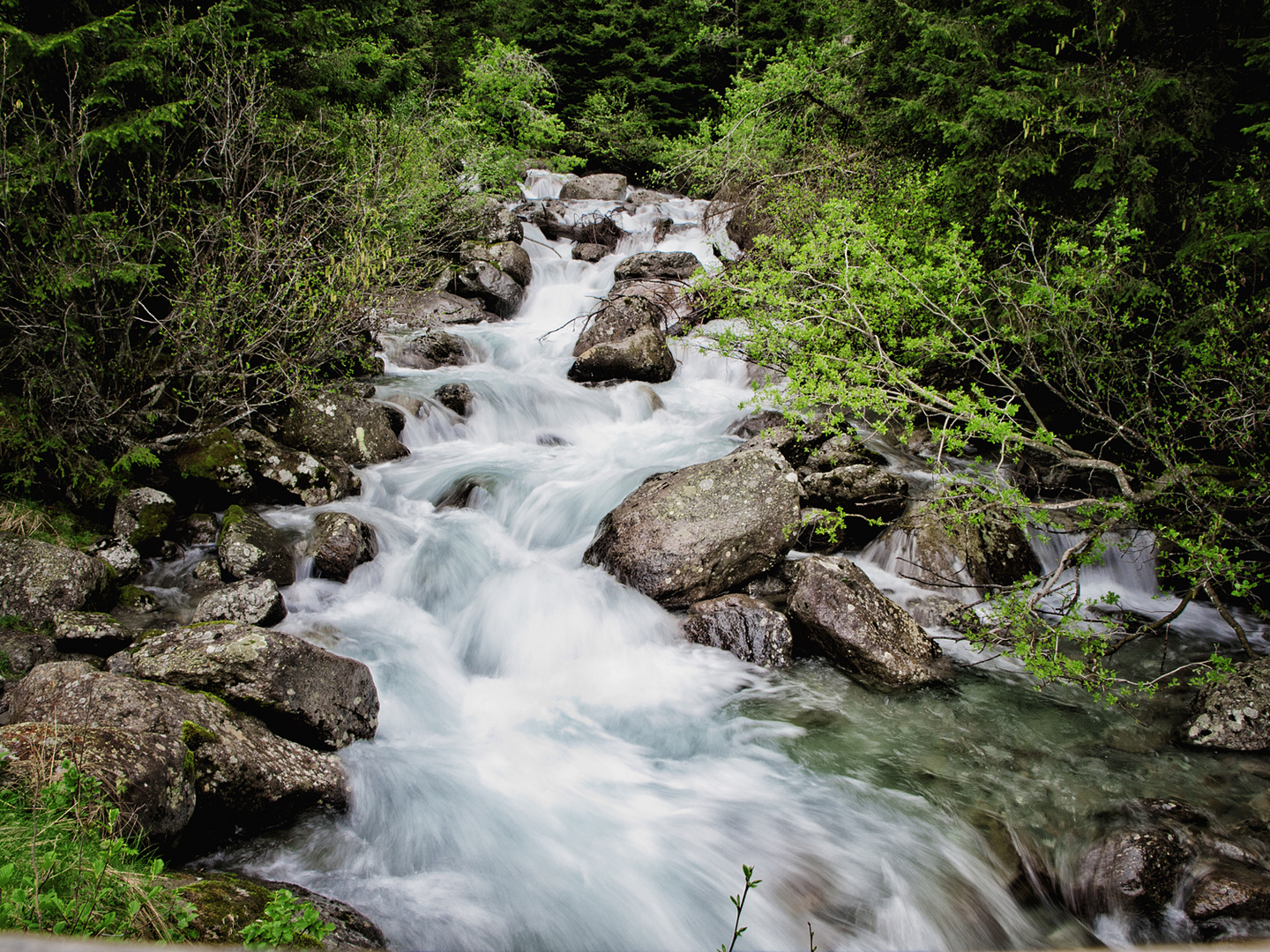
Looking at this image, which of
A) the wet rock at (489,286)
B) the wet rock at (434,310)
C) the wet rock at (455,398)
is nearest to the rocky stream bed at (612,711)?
the wet rock at (455,398)

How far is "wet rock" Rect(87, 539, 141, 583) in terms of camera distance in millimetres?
6586

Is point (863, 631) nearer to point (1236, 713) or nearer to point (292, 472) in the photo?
point (1236, 713)

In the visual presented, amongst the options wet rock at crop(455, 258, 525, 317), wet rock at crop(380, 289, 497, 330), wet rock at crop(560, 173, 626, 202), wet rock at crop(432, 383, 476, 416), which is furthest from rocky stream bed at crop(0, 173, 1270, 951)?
wet rock at crop(560, 173, 626, 202)

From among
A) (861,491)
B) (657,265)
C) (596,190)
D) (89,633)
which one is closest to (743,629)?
(861,491)

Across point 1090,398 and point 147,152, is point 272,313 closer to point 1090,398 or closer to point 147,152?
point 147,152

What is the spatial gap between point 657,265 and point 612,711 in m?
13.2

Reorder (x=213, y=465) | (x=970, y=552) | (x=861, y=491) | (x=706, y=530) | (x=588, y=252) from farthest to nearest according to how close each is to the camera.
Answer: (x=588, y=252)
(x=861, y=491)
(x=213, y=465)
(x=970, y=552)
(x=706, y=530)

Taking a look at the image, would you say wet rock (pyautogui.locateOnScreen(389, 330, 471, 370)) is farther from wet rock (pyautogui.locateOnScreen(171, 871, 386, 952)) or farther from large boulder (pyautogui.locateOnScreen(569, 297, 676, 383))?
wet rock (pyautogui.locateOnScreen(171, 871, 386, 952))

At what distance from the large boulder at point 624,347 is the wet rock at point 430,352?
7.79 ft

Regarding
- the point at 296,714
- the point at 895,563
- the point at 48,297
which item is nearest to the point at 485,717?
the point at 296,714

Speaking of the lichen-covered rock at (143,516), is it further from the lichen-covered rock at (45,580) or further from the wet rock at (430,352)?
the wet rock at (430,352)

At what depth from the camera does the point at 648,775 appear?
5438 mm

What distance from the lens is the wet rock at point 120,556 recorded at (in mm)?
6586

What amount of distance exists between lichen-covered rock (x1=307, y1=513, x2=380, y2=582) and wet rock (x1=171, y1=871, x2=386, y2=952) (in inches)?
159
